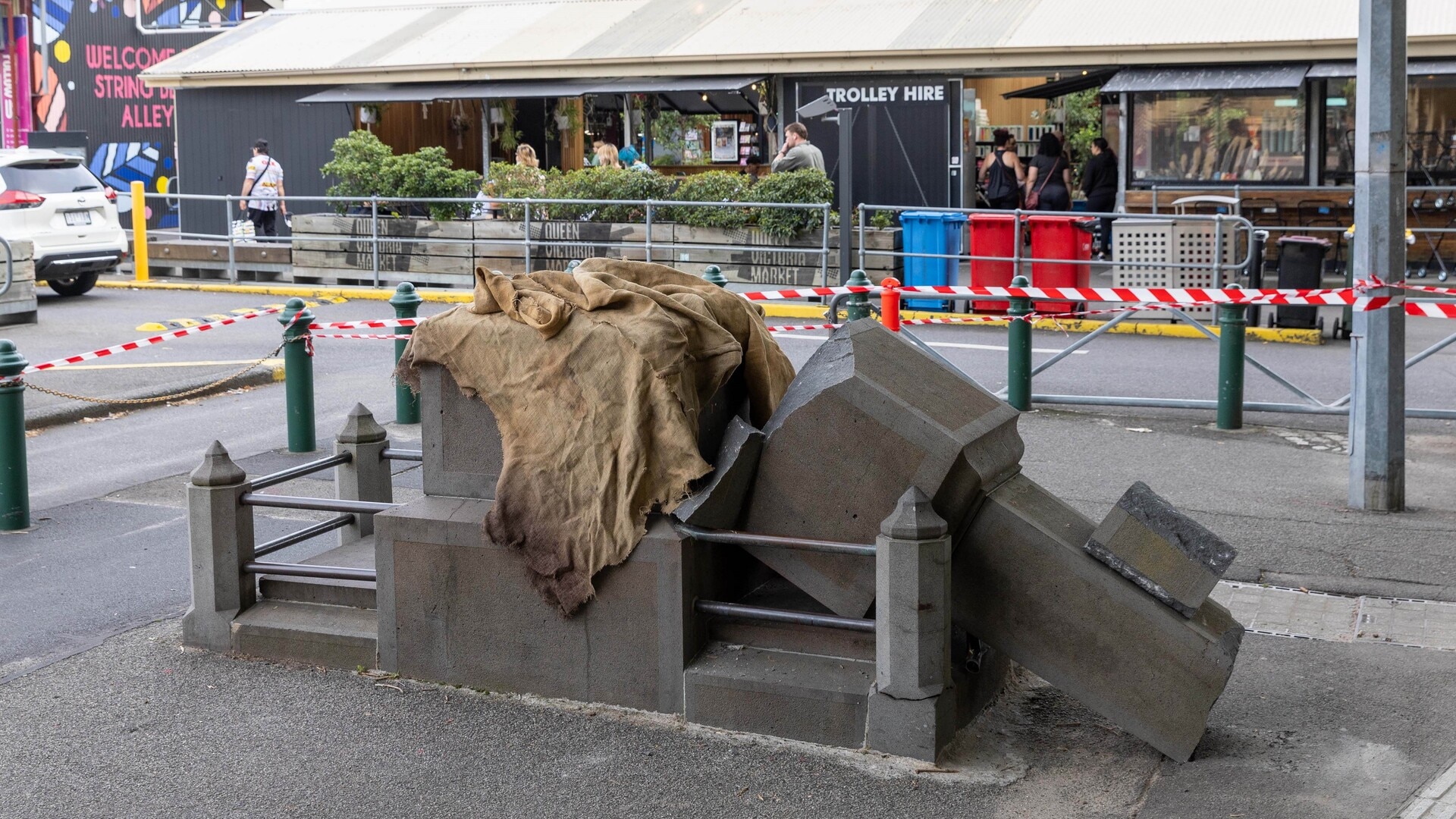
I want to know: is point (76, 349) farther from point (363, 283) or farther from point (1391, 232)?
point (1391, 232)

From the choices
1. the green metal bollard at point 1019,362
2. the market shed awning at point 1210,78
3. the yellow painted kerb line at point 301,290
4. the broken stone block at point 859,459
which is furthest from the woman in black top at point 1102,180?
the broken stone block at point 859,459

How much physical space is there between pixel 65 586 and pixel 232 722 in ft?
7.57

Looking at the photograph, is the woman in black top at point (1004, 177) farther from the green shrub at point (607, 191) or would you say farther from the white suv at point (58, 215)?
the white suv at point (58, 215)

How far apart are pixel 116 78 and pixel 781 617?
33.9 metres

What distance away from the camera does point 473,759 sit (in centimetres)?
510

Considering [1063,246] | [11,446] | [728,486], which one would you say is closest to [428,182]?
[1063,246]

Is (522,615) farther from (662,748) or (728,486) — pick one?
(728,486)

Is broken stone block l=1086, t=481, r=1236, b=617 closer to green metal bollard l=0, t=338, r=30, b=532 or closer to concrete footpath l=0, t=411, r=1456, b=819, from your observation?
concrete footpath l=0, t=411, r=1456, b=819

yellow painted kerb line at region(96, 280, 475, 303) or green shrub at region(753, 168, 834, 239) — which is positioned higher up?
green shrub at region(753, 168, 834, 239)

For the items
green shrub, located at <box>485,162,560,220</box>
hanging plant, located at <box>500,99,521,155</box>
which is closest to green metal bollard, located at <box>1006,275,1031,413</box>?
green shrub, located at <box>485,162,560,220</box>

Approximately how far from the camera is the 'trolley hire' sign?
21.7m

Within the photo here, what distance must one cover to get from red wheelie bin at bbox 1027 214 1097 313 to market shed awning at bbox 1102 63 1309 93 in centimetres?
412

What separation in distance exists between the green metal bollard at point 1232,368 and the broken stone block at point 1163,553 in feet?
17.7

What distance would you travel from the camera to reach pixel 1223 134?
802 inches
